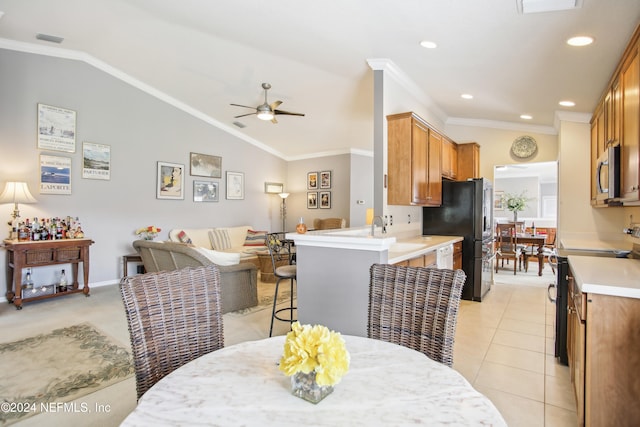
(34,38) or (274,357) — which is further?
(34,38)

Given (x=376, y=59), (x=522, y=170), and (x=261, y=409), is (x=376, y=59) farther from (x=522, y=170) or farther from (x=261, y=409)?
(x=522, y=170)

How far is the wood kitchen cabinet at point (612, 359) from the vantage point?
5.02ft

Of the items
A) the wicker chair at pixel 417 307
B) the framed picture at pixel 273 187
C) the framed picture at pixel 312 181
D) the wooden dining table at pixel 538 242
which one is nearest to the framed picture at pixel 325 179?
the framed picture at pixel 312 181

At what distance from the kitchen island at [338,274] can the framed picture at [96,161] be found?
417 cm

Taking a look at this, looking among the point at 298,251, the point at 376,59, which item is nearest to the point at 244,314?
the point at 298,251

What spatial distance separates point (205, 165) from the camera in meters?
6.98

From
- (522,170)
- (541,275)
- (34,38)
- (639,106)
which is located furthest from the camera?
(522,170)

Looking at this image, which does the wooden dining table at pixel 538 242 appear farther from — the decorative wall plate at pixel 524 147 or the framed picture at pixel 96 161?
the framed picture at pixel 96 161

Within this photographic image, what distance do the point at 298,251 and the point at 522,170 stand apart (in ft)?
31.0

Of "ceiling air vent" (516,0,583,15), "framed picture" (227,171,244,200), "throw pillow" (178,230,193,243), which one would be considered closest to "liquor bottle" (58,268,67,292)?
"throw pillow" (178,230,193,243)

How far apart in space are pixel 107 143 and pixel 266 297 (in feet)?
12.0

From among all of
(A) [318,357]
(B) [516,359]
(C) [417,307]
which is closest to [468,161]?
(B) [516,359]

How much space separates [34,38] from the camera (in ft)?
14.8

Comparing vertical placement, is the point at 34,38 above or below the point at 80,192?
above
